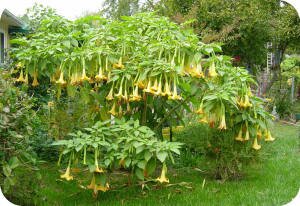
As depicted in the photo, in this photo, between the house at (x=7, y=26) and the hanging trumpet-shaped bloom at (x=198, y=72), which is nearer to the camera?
the hanging trumpet-shaped bloom at (x=198, y=72)

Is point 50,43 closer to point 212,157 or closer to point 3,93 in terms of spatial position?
point 3,93

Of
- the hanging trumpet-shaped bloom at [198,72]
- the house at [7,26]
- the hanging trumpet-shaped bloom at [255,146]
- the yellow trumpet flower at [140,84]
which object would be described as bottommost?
the hanging trumpet-shaped bloom at [255,146]

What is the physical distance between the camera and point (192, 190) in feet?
13.0

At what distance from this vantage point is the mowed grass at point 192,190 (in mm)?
3574

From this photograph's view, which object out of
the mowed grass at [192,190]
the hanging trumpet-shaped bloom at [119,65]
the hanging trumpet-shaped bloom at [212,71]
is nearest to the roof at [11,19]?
the mowed grass at [192,190]

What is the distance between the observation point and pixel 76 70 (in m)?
3.60

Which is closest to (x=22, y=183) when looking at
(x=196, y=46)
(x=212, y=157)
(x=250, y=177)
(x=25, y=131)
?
(x=25, y=131)

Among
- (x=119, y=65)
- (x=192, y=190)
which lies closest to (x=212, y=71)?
(x=119, y=65)

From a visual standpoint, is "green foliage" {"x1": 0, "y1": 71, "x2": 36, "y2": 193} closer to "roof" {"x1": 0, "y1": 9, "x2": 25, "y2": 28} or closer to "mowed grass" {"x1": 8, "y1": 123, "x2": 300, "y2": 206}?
"mowed grass" {"x1": 8, "y1": 123, "x2": 300, "y2": 206}

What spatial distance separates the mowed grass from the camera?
357cm

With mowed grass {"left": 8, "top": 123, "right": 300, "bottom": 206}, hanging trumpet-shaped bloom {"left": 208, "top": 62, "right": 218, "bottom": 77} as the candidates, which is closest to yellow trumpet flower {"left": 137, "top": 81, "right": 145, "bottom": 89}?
hanging trumpet-shaped bloom {"left": 208, "top": 62, "right": 218, "bottom": 77}

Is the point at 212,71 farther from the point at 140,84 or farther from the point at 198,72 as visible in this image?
the point at 140,84

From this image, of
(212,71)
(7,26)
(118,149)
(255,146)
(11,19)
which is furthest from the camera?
(7,26)

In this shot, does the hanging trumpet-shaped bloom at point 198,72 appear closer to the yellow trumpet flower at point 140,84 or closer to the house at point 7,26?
the yellow trumpet flower at point 140,84
